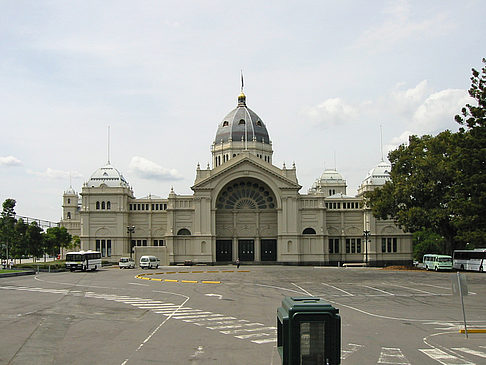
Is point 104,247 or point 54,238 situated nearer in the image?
point 104,247

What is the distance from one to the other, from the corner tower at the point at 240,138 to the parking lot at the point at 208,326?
6231 cm

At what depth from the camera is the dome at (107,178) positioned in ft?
293

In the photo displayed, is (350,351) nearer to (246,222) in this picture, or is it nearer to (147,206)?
(246,222)

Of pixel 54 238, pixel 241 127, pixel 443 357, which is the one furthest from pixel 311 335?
pixel 54 238

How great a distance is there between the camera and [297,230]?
271 ft

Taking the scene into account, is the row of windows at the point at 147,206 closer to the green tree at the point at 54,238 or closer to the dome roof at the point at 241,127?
the green tree at the point at 54,238

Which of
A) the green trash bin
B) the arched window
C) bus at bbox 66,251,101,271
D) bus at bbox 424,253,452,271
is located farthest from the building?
the green trash bin

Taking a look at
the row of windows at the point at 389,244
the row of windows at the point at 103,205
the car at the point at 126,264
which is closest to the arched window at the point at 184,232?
the car at the point at 126,264

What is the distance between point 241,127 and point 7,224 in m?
41.9

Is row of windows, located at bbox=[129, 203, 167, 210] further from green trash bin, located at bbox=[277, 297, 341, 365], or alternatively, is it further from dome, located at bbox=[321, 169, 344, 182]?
green trash bin, located at bbox=[277, 297, 341, 365]

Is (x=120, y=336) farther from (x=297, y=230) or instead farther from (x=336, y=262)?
(x=336, y=262)

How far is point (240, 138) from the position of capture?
98125mm

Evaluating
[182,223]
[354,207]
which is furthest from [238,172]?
[354,207]

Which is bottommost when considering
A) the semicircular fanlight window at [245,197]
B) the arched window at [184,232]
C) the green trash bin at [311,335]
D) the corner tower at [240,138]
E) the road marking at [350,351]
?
the road marking at [350,351]
